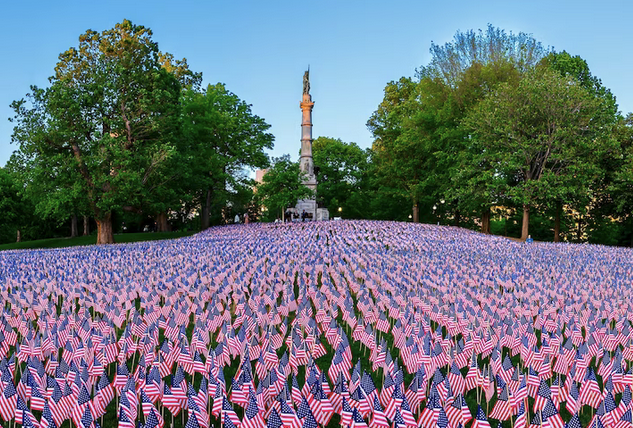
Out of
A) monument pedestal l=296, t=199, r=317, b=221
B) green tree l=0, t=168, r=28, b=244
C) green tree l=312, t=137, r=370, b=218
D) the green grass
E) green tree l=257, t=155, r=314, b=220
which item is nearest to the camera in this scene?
the green grass

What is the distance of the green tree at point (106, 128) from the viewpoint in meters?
27.9

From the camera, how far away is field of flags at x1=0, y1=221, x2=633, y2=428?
5.40m

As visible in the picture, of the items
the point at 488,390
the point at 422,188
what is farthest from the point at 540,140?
the point at 488,390

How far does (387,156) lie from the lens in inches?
1884

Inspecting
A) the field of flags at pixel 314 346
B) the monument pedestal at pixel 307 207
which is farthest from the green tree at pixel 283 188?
the field of flags at pixel 314 346

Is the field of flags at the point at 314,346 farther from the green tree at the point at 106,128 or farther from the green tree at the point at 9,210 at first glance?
the green tree at the point at 9,210

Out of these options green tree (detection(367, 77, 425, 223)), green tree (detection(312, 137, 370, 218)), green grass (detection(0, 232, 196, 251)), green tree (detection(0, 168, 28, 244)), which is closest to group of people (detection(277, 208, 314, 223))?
green tree (detection(367, 77, 425, 223))

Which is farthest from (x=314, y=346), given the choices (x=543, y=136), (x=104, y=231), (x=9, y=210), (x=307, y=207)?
(x=9, y=210)

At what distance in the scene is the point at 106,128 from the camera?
30281mm

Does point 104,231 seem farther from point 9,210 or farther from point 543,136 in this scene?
point 543,136

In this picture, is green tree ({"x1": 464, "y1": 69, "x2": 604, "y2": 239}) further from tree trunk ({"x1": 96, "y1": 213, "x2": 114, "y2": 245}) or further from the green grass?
tree trunk ({"x1": 96, "y1": 213, "x2": 114, "y2": 245})

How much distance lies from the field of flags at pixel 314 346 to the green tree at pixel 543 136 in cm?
1535

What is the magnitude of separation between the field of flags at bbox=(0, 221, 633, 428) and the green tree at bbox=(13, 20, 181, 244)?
10.1 meters

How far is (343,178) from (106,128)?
33177 millimetres
